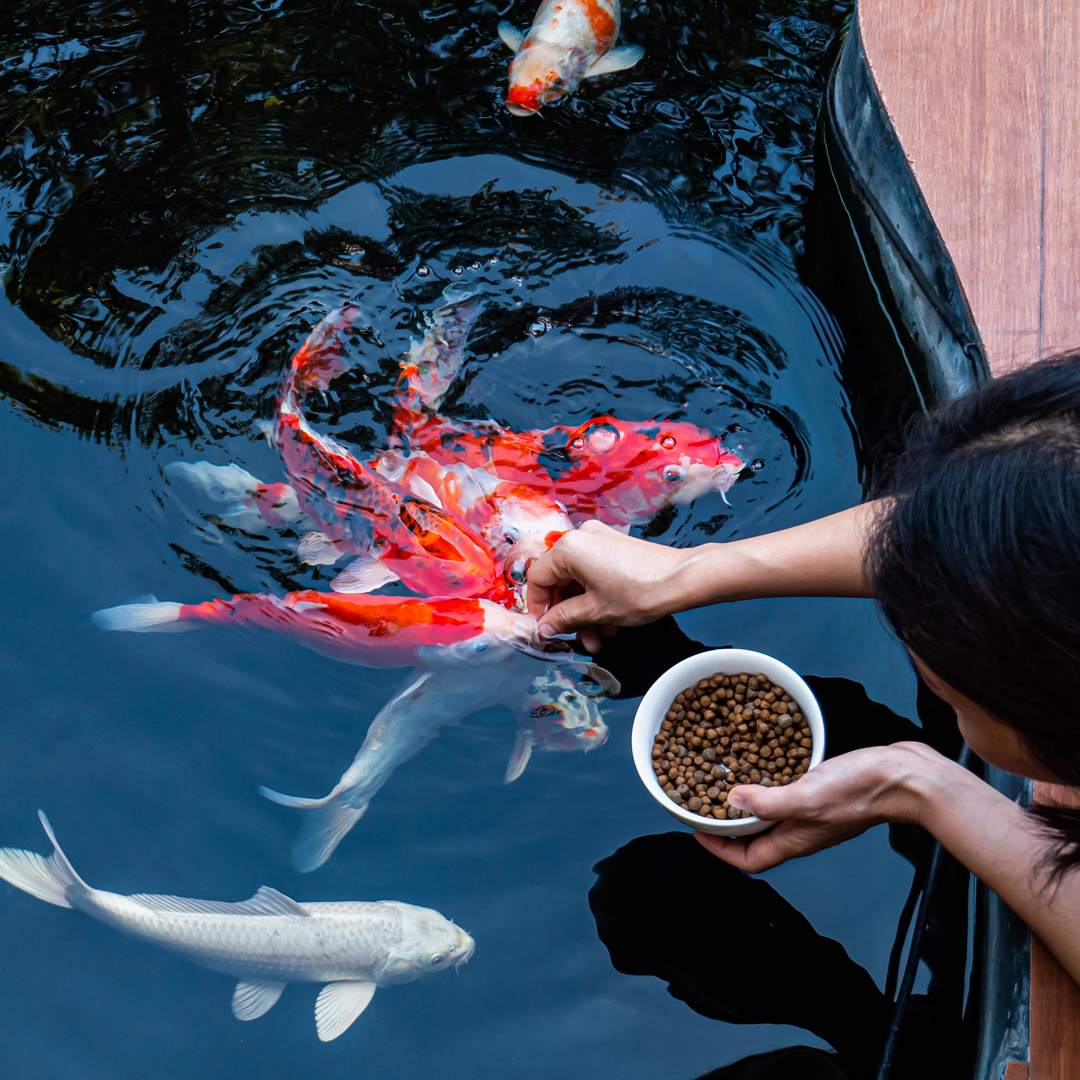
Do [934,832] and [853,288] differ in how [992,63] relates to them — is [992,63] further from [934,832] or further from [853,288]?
[934,832]

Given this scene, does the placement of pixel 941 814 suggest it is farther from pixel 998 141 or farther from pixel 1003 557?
pixel 998 141

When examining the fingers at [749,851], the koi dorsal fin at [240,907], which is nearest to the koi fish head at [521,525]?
the fingers at [749,851]

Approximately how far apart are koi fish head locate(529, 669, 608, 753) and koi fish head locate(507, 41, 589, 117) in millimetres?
2674

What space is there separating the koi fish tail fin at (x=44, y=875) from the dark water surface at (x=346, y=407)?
0.05 m

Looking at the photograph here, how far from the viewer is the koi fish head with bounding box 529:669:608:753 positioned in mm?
2498

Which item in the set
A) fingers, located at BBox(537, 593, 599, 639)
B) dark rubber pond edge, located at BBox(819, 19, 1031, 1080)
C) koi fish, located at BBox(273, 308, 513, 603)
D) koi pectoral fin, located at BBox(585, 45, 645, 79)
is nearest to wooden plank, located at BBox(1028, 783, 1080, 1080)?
dark rubber pond edge, located at BBox(819, 19, 1031, 1080)

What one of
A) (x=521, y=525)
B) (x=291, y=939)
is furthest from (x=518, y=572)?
(x=291, y=939)

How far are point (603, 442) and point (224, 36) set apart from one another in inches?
119

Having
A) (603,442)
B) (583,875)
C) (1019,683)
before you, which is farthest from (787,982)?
(603,442)

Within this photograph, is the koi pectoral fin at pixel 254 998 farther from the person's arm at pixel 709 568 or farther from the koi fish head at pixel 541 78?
the koi fish head at pixel 541 78

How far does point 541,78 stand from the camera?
378cm

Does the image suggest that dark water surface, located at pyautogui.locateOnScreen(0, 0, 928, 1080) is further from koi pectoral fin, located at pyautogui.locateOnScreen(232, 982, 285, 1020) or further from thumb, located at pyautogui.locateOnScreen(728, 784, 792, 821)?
thumb, located at pyautogui.locateOnScreen(728, 784, 792, 821)

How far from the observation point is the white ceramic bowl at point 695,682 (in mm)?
1909

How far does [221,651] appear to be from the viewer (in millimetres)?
2707
